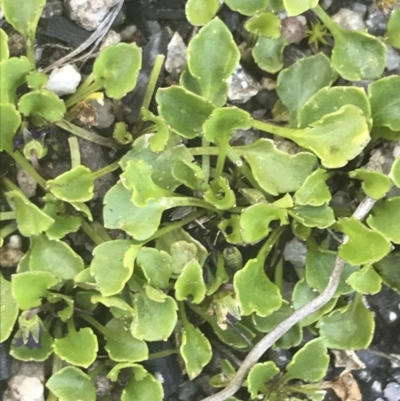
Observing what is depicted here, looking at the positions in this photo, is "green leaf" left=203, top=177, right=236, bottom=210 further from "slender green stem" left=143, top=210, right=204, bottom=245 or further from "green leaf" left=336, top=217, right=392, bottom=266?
"green leaf" left=336, top=217, right=392, bottom=266

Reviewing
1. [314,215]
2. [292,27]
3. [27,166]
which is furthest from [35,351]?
[292,27]

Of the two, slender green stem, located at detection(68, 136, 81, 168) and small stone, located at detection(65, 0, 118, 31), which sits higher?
small stone, located at detection(65, 0, 118, 31)

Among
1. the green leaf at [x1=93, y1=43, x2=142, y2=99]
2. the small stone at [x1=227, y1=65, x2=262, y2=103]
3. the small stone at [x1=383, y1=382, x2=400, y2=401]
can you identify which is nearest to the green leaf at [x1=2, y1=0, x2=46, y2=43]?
the green leaf at [x1=93, y1=43, x2=142, y2=99]

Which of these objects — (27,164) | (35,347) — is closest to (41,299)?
(35,347)

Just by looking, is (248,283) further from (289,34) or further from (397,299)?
(289,34)

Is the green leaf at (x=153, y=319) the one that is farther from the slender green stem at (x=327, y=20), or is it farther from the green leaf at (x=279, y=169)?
the slender green stem at (x=327, y=20)

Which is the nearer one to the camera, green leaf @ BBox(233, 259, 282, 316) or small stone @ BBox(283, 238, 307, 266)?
green leaf @ BBox(233, 259, 282, 316)

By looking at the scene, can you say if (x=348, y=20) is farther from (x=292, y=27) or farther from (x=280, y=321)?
(x=280, y=321)
